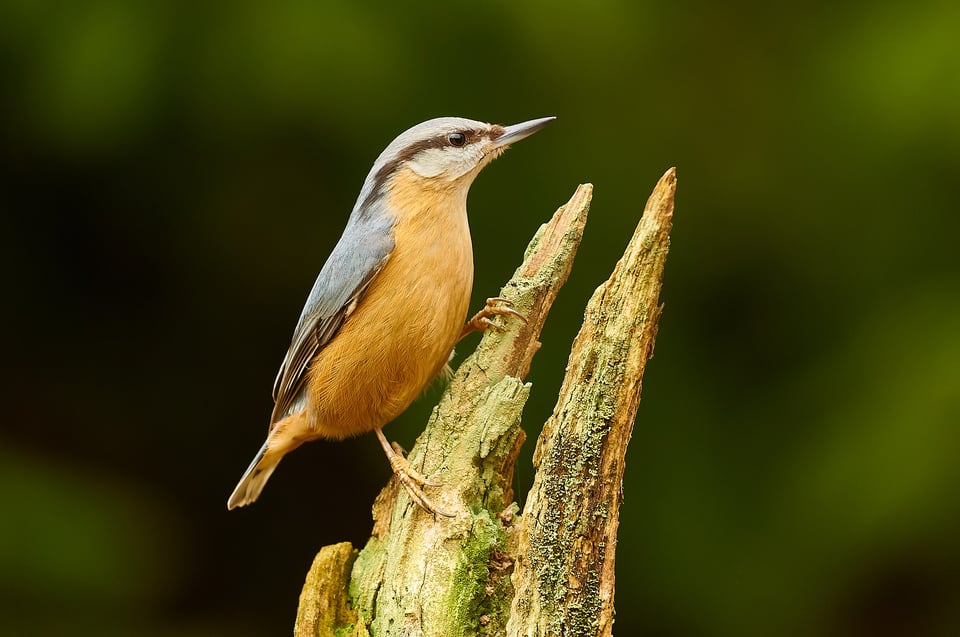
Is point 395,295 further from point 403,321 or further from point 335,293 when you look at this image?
point 335,293

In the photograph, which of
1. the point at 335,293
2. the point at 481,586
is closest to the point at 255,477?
the point at 335,293

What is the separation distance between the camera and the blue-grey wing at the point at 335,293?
10.1ft

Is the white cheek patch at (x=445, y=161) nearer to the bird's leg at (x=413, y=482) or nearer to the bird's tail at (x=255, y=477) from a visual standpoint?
the bird's leg at (x=413, y=482)

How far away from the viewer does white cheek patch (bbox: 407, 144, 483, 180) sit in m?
3.16

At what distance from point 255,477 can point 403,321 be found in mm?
880

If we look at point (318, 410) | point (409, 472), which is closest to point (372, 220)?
point (318, 410)

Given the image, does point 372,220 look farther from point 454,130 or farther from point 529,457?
point 529,457

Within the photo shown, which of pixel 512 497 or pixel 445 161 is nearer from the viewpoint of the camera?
pixel 512 497

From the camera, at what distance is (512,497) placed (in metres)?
2.92

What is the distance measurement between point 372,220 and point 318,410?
620 millimetres

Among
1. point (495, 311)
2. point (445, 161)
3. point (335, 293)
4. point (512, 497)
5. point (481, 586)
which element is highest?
point (445, 161)

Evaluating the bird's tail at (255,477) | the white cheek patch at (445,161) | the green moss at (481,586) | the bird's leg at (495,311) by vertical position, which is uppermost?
A: the white cheek patch at (445,161)

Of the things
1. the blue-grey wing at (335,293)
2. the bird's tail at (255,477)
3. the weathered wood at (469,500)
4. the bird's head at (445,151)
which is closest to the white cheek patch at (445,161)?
the bird's head at (445,151)

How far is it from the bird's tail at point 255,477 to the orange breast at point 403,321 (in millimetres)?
273
